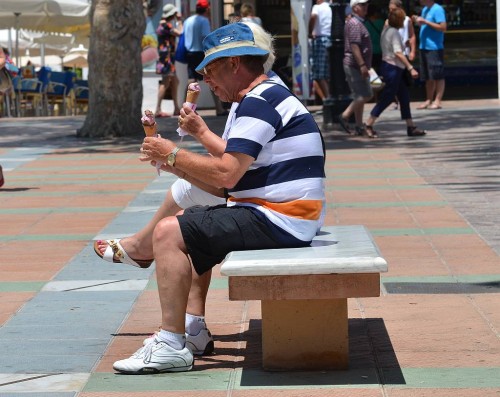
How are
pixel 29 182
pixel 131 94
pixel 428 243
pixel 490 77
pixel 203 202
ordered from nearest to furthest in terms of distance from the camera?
pixel 203 202
pixel 428 243
pixel 29 182
pixel 131 94
pixel 490 77

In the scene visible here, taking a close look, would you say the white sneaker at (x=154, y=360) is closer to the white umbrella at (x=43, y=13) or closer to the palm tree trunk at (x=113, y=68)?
the palm tree trunk at (x=113, y=68)

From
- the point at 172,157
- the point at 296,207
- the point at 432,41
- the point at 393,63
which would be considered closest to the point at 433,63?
the point at 432,41

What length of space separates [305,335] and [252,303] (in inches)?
60.5

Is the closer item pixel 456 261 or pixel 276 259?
pixel 276 259

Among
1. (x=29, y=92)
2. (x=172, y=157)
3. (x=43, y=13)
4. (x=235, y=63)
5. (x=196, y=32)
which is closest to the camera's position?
(x=172, y=157)

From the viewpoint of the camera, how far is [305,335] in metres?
5.53

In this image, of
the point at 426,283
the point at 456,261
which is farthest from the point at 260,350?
the point at 456,261

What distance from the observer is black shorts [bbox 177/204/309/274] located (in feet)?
18.1

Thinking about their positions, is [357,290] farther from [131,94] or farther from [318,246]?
[131,94]

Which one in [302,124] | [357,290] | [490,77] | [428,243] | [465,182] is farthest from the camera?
[490,77]

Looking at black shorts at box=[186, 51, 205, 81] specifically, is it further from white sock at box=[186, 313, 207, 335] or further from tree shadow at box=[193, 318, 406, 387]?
white sock at box=[186, 313, 207, 335]

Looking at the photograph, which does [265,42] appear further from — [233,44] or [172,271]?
[172,271]

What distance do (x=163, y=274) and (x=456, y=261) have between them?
10.1 ft

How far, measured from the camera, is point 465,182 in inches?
481
